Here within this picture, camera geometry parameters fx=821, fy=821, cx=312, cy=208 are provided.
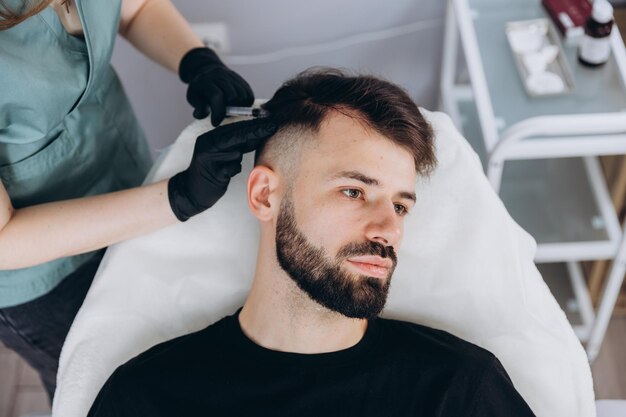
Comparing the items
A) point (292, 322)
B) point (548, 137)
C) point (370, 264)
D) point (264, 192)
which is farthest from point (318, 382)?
point (548, 137)

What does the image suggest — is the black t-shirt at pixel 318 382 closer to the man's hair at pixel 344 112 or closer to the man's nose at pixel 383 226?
the man's nose at pixel 383 226

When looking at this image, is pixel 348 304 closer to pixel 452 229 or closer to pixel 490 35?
pixel 452 229

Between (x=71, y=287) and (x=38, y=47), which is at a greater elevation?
(x=38, y=47)

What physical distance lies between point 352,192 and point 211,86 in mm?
361

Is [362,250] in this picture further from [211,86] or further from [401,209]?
[211,86]

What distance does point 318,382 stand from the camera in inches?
53.9

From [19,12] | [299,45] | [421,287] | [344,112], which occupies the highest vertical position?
[19,12]

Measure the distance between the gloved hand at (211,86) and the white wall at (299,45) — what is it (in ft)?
1.70

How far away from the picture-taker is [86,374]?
1.46 m

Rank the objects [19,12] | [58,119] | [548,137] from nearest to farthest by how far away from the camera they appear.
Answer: [19,12], [58,119], [548,137]

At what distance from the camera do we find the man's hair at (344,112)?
1.38 meters

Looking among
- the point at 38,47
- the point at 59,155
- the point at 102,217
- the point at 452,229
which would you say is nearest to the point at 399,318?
the point at 452,229

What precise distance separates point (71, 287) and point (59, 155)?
29 centimetres

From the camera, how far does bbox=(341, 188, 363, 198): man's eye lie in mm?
1351
